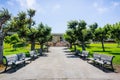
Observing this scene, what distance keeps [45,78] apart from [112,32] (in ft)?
82.6

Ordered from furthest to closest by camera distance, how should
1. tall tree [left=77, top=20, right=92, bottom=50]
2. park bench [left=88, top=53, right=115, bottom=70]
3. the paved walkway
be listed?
tall tree [left=77, top=20, right=92, bottom=50] < park bench [left=88, top=53, right=115, bottom=70] < the paved walkway

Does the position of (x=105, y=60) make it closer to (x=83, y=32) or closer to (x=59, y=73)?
(x=59, y=73)

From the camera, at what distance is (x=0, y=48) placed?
16.7 meters

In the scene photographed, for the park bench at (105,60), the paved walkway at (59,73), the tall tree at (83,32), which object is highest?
Answer: the tall tree at (83,32)

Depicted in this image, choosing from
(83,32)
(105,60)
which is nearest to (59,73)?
(105,60)

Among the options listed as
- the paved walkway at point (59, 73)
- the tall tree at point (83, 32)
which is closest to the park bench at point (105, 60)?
the paved walkway at point (59, 73)

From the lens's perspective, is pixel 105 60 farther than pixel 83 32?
No

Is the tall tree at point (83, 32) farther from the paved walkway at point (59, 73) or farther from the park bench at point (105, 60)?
the paved walkway at point (59, 73)

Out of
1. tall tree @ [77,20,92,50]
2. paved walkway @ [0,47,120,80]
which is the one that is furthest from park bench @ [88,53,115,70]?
tall tree @ [77,20,92,50]

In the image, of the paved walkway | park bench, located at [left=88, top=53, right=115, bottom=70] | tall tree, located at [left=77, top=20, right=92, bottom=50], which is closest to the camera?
the paved walkway

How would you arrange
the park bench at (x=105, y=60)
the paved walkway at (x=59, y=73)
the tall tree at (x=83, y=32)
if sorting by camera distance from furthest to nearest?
1. the tall tree at (x=83, y=32)
2. the park bench at (x=105, y=60)
3. the paved walkway at (x=59, y=73)

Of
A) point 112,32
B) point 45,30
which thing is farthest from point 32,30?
point 112,32

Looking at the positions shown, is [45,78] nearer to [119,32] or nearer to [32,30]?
[32,30]

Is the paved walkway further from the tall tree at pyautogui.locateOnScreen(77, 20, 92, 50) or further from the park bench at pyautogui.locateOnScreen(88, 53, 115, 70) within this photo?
the tall tree at pyautogui.locateOnScreen(77, 20, 92, 50)
